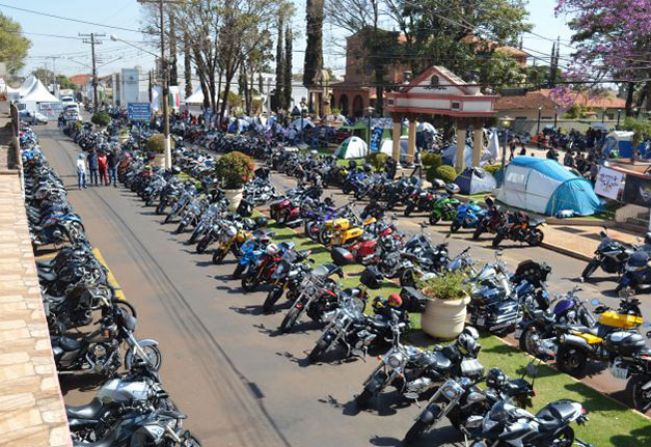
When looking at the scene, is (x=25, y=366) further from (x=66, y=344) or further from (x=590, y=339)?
(x=590, y=339)

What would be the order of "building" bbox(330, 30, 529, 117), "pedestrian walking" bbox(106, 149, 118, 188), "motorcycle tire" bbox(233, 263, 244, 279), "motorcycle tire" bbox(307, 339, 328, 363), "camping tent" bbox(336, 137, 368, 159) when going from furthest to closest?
"building" bbox(330, 30, 529, 117), "camping tent" bbox(336, 137, 368, 159), "pedestrian walking" bbox(106, 149, 118, 188), "motorcycle tire" bbox(233, 263, 244, 279), "motorcycle tire" bbox(307, 339, 328, 363)

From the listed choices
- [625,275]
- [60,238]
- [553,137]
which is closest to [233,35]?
[553,137]

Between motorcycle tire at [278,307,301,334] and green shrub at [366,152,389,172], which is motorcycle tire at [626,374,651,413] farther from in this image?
green shrub at [366,152,389,172]

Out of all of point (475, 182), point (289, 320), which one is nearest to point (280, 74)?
point (475, 182)

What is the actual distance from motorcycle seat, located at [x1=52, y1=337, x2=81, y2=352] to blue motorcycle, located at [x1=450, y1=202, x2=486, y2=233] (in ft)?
40.2

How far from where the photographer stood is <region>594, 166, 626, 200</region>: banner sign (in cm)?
2022

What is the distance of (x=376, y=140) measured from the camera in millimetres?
34656

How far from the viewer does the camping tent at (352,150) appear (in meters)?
33.0

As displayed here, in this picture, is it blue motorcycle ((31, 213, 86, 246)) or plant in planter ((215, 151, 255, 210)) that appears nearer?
blue motorcycle ((31, 213, 86, 246))

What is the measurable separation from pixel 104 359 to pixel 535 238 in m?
12.4

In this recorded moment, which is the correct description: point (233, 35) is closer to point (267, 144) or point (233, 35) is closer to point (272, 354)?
point (267, 144)

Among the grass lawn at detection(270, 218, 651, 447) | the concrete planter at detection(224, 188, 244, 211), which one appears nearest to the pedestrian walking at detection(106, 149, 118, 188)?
the concrete planter at detection(224, 188, 244, 211)

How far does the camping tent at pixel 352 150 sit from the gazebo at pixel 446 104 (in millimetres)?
2326

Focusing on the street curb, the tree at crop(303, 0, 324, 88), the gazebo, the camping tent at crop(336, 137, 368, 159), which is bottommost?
the street curb
